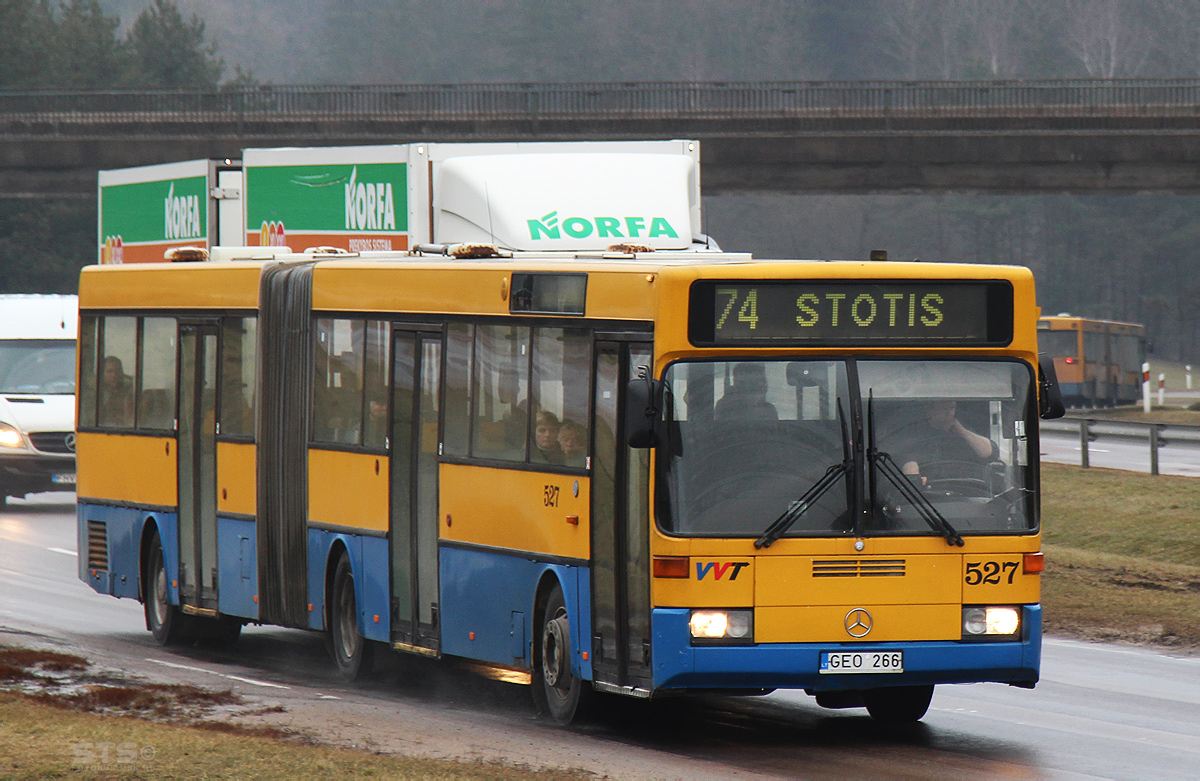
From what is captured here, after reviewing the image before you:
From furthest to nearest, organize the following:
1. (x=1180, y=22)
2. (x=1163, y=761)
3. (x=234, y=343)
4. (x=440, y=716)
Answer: (x=1180, y=22) → (x=234, y=343) → (x=440, y=716) → (x=1163, y=761)

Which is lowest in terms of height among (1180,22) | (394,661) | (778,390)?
(394,661)

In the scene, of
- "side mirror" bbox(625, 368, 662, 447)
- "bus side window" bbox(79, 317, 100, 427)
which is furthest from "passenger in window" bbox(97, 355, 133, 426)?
"side mirror" bbox(625, 368, 662, 447)

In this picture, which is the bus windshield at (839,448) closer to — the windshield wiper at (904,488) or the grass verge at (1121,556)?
the windshield wiper at (904,488)

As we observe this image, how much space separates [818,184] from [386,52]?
278 feet

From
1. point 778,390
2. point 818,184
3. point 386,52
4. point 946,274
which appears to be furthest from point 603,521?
point 386,52

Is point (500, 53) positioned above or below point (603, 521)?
above

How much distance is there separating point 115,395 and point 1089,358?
162ft

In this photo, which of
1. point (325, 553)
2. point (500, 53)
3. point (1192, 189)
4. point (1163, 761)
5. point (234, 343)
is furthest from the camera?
point (500, 53)

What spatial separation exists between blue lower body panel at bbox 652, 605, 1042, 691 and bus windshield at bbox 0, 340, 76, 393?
64.9 feet

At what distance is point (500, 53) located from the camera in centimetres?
13375

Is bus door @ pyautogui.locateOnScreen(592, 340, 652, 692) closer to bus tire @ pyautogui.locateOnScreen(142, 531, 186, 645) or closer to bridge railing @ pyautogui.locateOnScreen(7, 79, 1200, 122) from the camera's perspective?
bus tire @ pyautogui.locateOnScreen(142, 531, 186, 645)

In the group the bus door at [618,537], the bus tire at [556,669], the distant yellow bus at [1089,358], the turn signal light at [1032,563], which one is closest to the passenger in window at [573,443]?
the bus door at [618,537]

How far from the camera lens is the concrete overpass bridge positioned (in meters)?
59.4

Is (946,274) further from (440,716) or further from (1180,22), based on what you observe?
(1180,22)
